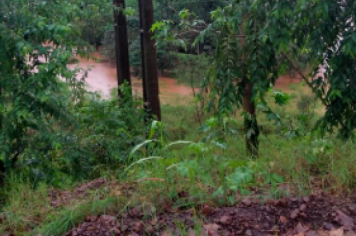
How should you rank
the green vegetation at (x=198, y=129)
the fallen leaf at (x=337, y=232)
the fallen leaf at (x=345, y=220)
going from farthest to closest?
the green vegetation at (x=198, y=129), the fallen leaf at (x=345, y=220), the fallen leaf at (x=337, y=232)

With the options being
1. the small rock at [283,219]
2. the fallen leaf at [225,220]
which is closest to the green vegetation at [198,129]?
the fallen leaf at [225,220]

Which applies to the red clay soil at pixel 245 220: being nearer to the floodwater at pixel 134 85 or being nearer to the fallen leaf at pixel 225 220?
the fallen leaf at pixel 225 220

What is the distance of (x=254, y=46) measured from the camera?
17.4ft

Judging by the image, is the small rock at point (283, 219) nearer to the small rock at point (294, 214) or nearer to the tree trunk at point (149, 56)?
the small rock at point (294, 214)

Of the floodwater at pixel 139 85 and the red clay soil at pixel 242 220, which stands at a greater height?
the red clay soil at pixel 242 220

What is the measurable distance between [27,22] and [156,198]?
3.22 metres

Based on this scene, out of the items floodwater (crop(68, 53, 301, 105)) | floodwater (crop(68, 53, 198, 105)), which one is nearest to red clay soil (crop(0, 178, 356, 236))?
floodwater (crop(68, 53, 301, 105))

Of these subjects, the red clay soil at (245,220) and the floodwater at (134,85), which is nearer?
the red clay soil at (245,220)

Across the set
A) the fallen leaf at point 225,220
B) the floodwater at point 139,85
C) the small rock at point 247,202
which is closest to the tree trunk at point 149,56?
the floodwater at point 139,85

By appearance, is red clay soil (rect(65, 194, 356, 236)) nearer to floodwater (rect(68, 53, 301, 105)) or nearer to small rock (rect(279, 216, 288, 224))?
small rock (rect(279, 216, 288, 224))

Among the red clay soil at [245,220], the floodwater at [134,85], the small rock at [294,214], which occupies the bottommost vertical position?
the floodwater at [134,85]

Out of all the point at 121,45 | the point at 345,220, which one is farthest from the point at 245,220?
the point at 121,45

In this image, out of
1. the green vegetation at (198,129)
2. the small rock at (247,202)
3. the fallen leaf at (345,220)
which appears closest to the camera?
the fallen leaf at (345,220)

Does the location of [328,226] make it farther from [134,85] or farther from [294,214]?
[134,85]
